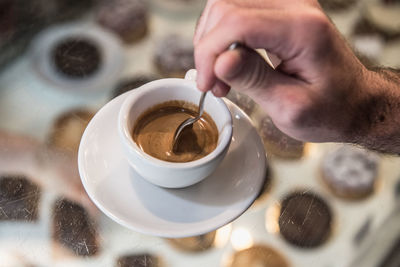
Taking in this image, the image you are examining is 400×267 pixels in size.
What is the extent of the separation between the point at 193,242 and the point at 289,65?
334 mm

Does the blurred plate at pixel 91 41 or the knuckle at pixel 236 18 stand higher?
the knuckle at pixel 236 18

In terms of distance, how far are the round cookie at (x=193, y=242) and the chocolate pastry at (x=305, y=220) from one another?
14 cm

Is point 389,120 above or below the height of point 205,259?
above

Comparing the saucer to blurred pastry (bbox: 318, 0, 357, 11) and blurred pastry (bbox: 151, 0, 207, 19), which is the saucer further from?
blurred pastry (bbox: 318, 0, 357, 11)

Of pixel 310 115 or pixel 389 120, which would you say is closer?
pixel 310 115

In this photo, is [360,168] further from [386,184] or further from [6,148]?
[6,148]

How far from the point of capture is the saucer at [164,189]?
741 millimetres

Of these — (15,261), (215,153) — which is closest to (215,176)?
(215,153)

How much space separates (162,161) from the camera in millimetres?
713

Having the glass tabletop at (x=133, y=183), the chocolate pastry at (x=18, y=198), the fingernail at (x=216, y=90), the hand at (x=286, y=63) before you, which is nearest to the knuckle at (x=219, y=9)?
the hand at (x=286, y=63)

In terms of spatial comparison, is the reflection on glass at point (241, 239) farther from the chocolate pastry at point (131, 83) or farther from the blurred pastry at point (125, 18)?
the blurred pastry at point (125, 18)

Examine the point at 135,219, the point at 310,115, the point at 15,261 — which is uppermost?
the point at 310,115

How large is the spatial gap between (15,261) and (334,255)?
1.79ft

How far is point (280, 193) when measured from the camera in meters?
0.87
